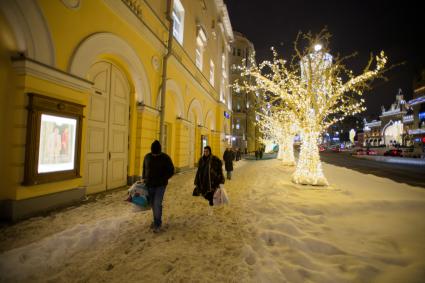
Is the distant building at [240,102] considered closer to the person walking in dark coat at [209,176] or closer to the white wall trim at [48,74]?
the person walking in dark coat at [209,176]

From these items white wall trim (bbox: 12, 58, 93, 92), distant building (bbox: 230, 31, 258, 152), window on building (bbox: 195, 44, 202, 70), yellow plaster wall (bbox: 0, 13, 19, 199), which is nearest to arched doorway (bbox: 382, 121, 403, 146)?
distant building (bbox: 230, 31, 258, 152)

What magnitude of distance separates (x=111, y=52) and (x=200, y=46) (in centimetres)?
1114

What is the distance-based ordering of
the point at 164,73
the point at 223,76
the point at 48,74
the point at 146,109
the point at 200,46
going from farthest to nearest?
the point at 223,76, the point at 200,46, the point at 164,73, the point at 146,109, the point at 48,74

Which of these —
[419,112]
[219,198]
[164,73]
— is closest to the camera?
[219,198]

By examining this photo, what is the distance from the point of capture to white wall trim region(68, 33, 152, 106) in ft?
18.6

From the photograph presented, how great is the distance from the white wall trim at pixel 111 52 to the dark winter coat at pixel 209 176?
12.9ft

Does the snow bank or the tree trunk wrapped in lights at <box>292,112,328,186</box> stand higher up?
the tree trunk wrapped in lights at <box>292,112,328,186</box>

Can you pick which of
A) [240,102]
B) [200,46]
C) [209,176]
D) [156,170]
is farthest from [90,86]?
[240,102]

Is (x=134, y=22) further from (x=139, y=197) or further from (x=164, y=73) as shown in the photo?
(x=139, y=197)

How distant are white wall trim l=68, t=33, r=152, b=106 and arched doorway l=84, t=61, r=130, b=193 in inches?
17.4

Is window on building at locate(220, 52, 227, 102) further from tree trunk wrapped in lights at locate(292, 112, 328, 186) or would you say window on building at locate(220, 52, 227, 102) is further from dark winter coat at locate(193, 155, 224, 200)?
dark winter coat at locate(193, 155, 224, 200)

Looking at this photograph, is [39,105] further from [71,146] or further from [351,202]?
[351,202]

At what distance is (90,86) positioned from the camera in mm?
5973

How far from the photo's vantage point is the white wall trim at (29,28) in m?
4.30
